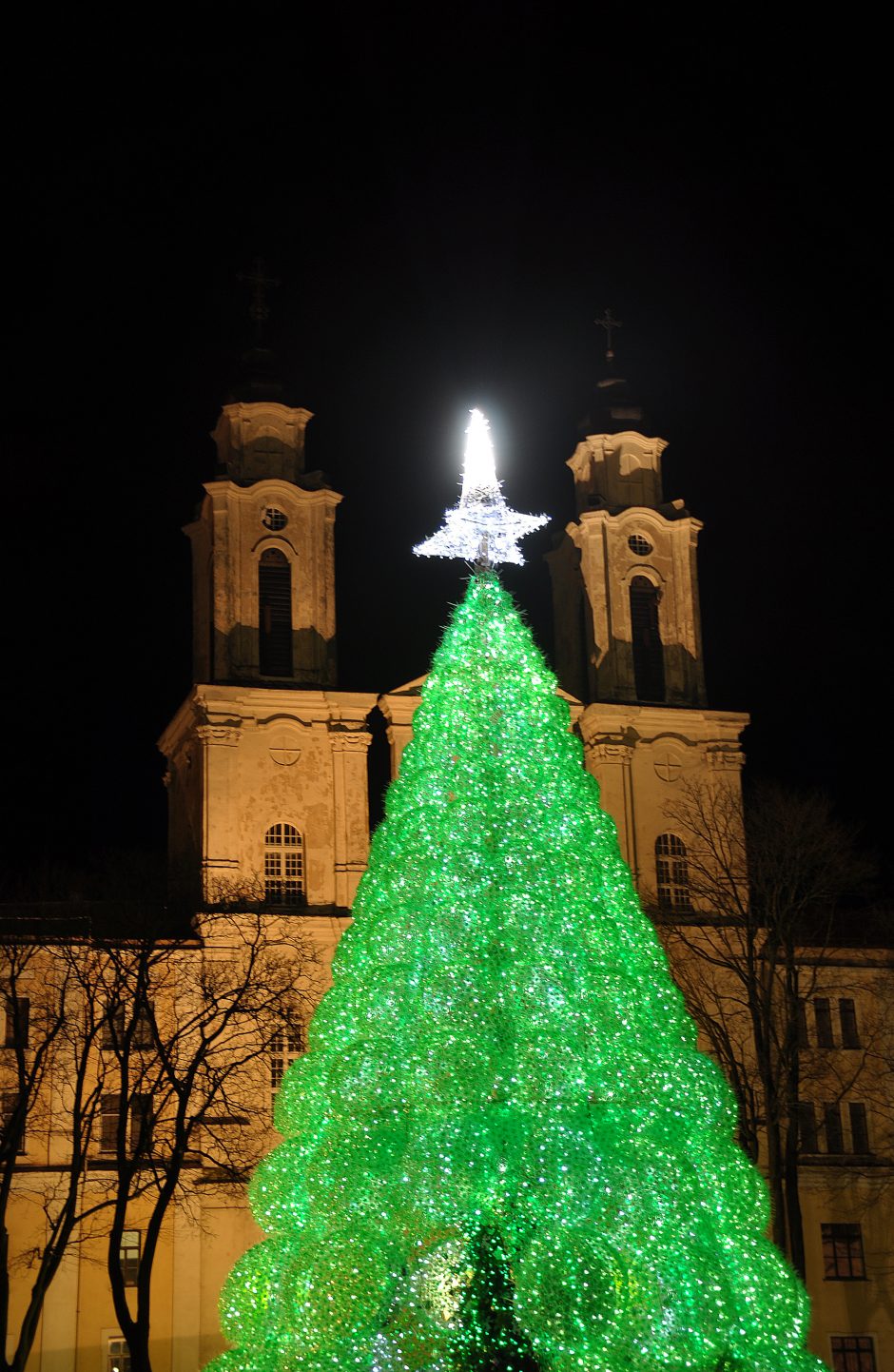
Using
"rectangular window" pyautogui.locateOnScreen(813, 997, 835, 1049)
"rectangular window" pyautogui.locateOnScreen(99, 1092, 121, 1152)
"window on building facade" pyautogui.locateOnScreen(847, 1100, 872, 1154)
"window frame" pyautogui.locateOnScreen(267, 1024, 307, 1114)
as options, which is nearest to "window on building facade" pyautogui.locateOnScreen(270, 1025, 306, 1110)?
A: "window frame" pyautogui.locateOnScreen(267, 1024, 307, 1114)

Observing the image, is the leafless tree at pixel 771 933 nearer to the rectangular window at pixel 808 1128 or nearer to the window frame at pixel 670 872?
the window frame at pixel 670 872

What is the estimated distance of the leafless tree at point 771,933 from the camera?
34.9 metres

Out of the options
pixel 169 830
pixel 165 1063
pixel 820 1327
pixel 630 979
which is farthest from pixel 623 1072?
pixel 169 830

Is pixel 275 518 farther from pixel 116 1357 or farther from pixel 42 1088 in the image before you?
pixel 116 1357

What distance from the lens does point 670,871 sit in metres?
45.5

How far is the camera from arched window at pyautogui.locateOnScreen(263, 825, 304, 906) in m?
43.5

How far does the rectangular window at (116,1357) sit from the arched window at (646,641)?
19294mm

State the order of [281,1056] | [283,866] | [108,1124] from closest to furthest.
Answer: [108,1124]
[281,1056]
[283,866]

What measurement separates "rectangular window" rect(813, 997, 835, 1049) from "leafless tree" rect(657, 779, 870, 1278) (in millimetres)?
4927

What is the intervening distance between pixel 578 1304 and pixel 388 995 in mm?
3316

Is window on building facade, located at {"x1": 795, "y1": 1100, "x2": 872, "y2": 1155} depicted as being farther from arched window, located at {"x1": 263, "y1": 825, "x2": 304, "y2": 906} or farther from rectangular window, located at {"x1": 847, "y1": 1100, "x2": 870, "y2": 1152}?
arched window, located at {"x1": 263, "y1": 825, "x2": 304, "y2": 906}

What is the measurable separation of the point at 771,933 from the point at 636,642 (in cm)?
1344

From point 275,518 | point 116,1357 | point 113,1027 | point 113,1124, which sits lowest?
point 116,1357

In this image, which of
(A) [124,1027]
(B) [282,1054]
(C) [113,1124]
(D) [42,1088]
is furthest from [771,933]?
(D) [42,1088]
